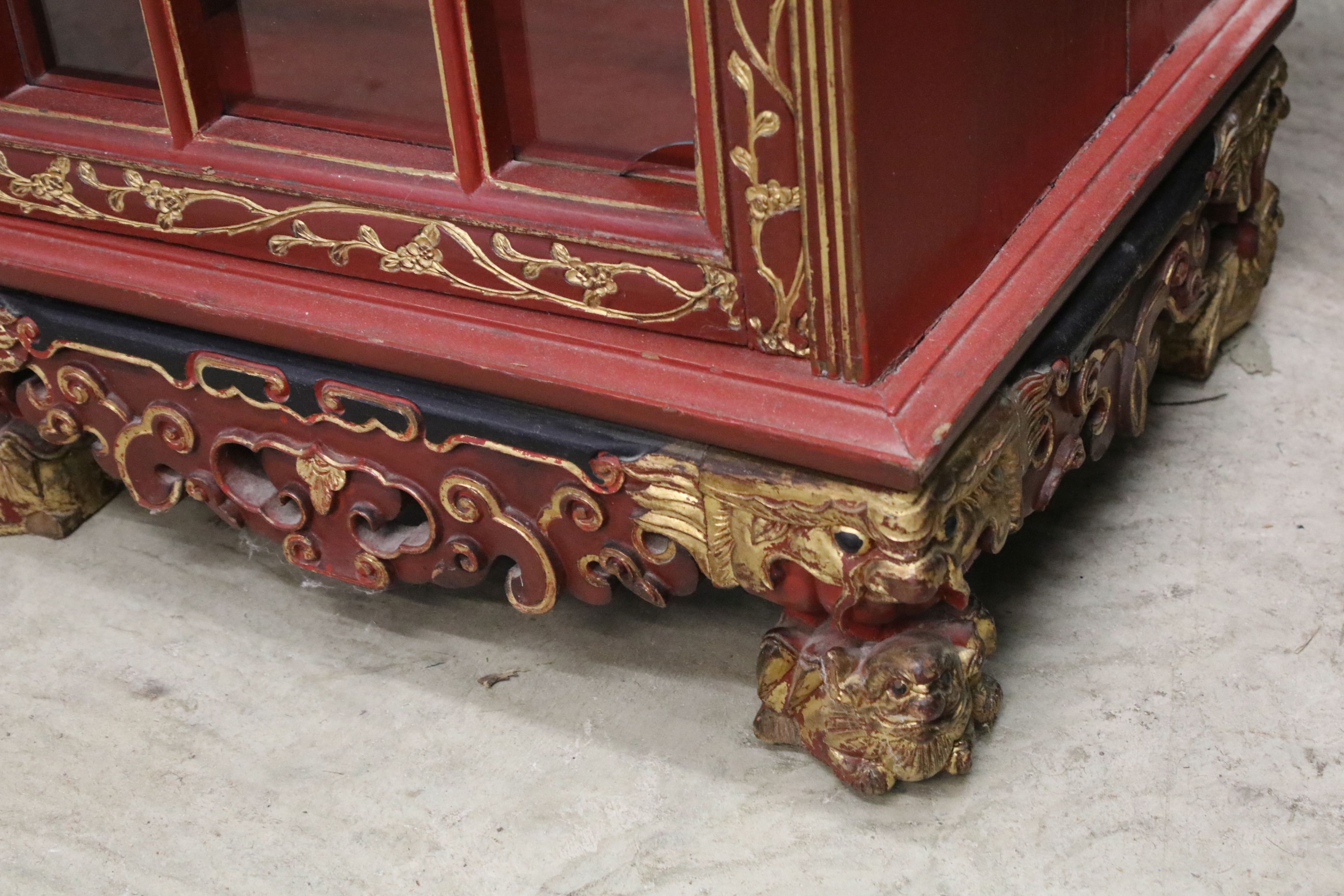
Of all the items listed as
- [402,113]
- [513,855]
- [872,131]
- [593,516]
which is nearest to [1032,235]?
[872,131]

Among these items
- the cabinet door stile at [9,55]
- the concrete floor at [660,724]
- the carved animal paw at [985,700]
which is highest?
the cabinet door stile at [9,55]

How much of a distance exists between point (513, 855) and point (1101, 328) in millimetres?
717

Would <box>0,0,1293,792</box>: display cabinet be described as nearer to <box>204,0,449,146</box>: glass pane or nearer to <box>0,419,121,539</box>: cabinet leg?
<box>204,0,449,146</box>: glass pane

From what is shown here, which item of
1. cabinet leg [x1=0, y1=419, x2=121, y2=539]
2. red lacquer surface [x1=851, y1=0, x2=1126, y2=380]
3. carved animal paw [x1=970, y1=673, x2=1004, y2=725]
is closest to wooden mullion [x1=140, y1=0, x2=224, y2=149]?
cabinet leg [x1=0, y1=419, x2=121, y2=539]

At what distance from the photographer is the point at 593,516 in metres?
1.47

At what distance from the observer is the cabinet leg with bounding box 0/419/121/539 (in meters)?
1.86

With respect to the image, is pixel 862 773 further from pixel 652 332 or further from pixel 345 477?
pixel 345 477

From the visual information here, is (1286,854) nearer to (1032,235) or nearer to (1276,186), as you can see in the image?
(1032,235)

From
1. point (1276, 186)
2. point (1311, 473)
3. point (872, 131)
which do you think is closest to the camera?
point (872, 131)

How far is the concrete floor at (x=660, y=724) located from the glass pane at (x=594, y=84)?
567mm

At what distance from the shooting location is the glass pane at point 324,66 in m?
1.45

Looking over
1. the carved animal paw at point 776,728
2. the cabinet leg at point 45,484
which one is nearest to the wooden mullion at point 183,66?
the cabinet leg at point 45,484

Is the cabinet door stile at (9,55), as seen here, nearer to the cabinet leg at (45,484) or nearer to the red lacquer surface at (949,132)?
the cabinet leg at (45,484)

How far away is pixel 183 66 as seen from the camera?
4.85 feet
